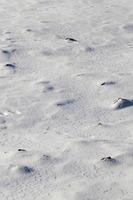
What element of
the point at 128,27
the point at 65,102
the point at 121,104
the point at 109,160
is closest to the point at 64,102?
the point at 65,102

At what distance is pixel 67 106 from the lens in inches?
176

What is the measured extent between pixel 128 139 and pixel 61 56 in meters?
2.19

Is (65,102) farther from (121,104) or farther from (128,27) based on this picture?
(128,27)

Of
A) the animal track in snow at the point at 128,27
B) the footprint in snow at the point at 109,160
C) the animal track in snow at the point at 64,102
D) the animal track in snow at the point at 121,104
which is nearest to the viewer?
the footprint in snow at the point at 109,160

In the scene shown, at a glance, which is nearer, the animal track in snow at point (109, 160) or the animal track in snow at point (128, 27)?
the animal track in snow at point (109, 160)

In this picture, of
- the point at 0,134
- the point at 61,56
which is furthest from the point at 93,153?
the point at 61,56

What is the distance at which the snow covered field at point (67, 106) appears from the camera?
3.36 meters

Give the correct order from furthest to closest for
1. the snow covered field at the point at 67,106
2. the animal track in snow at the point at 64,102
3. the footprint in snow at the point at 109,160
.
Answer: the animal track in snow at the point at 64,102
the footprint in snow at the point at 109,160
the snow covered field at the point at 67,106

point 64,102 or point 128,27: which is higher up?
point 64,102

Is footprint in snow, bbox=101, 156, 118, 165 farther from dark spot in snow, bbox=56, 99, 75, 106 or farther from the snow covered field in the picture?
dark spot in snow, bbox=56, 99, 75, 106

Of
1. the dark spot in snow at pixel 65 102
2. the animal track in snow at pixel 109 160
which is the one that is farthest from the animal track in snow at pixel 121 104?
the animal track in snow at pixel 109 160

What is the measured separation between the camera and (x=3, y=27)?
22.8ft

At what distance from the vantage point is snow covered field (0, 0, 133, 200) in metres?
3.36

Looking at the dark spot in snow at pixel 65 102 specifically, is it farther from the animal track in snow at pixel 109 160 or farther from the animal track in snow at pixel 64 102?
the animal track in snow at pixel 109 160
